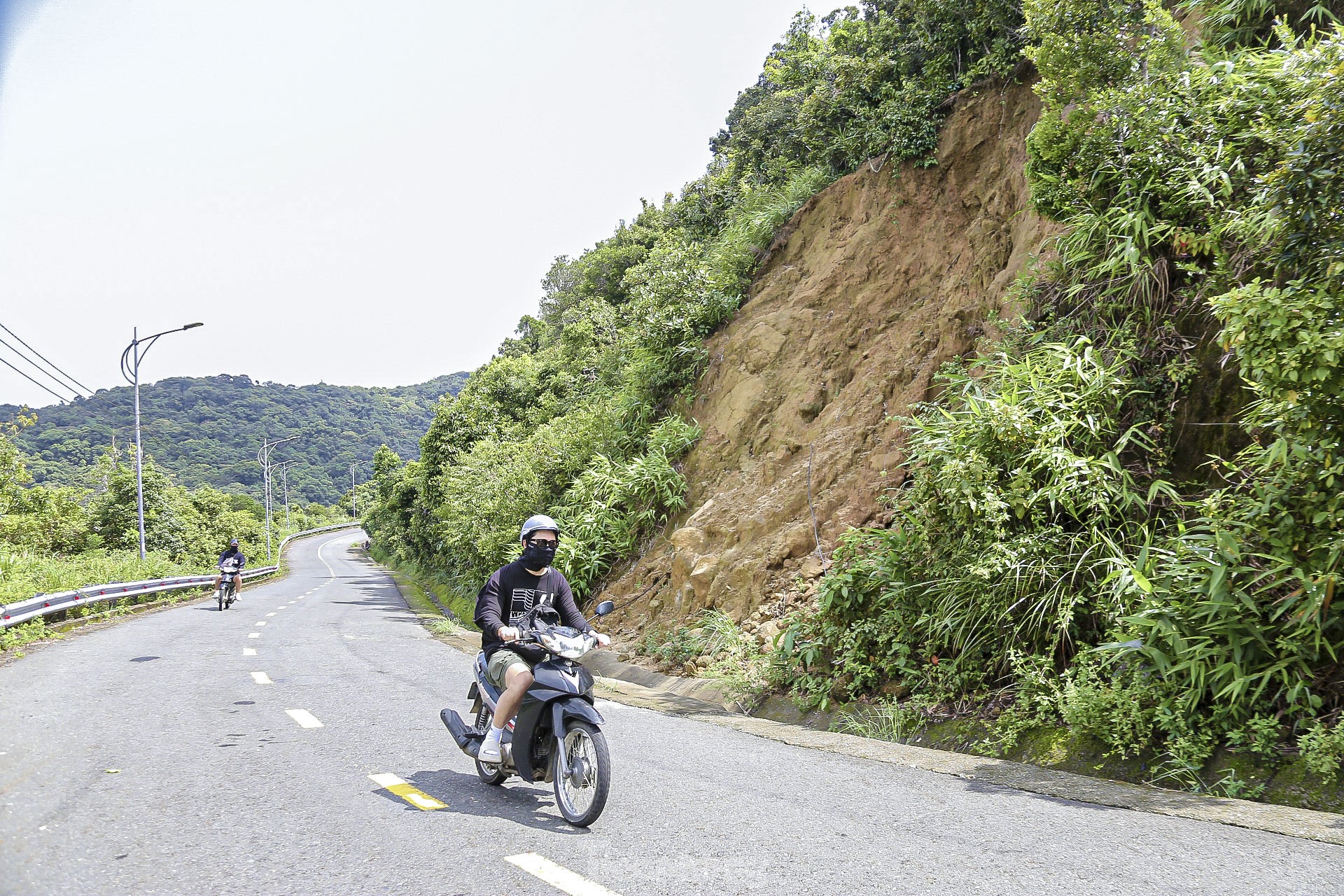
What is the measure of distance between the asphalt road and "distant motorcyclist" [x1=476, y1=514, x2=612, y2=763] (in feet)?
1.87

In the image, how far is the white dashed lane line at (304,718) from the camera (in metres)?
7.61

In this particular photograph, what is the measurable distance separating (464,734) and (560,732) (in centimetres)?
122

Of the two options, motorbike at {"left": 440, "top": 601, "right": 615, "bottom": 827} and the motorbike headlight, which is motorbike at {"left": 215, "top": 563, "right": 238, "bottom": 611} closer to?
motorbike at {"left": 440, "top": 601, "right": 615, "bottom": 827}

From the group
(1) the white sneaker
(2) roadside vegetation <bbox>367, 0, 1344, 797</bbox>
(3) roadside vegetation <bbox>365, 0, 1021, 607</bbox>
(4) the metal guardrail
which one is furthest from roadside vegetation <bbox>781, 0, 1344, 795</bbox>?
(4) the metal guardrail

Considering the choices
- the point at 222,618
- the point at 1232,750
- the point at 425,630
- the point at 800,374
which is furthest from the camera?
the point at 222,618

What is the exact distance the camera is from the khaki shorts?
17.6 feet

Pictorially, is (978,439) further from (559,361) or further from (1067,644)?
(559,361)

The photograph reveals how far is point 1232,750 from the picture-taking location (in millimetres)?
5320

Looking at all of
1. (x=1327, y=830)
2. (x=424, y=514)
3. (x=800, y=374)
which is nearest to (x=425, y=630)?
(x=800, y=374)

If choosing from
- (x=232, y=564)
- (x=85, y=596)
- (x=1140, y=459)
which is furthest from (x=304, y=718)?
(x=232, y=564)

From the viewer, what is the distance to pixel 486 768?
18.6ft

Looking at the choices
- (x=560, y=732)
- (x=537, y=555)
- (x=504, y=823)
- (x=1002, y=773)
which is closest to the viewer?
(x=504, y=823)

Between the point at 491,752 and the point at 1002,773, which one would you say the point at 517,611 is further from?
the point at 1002,773

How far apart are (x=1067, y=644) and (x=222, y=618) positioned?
1879 centimetres
